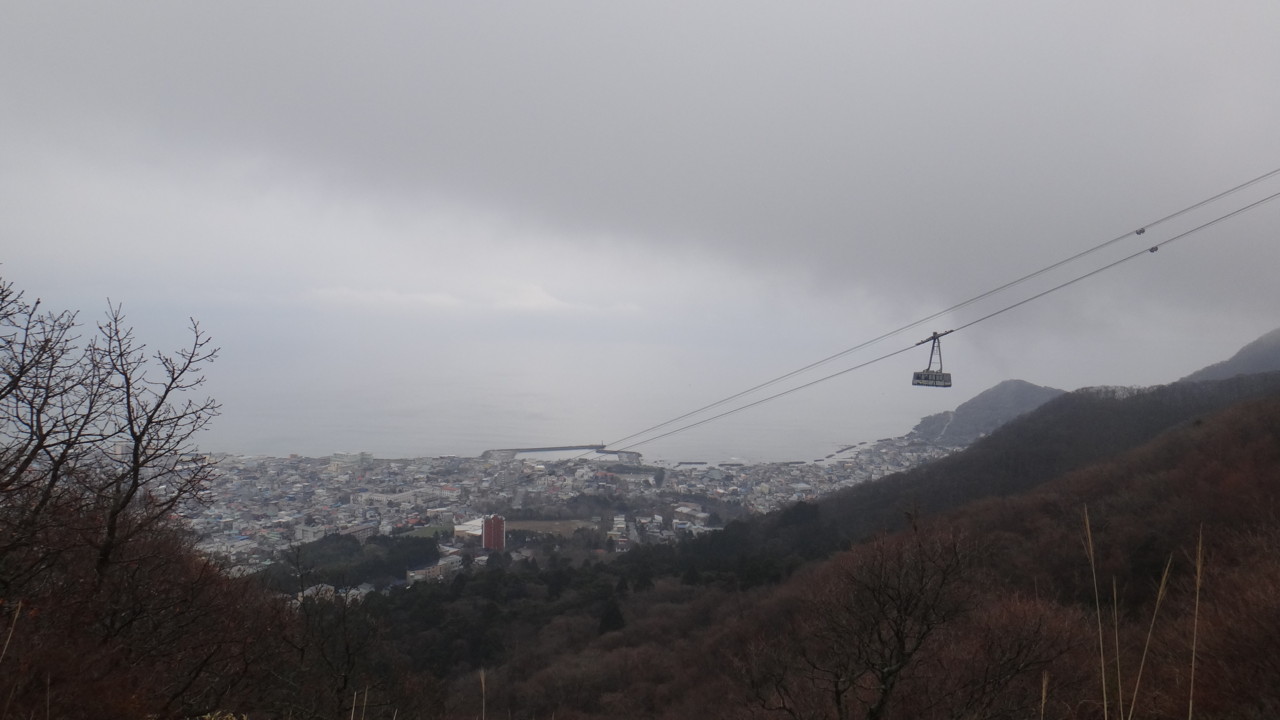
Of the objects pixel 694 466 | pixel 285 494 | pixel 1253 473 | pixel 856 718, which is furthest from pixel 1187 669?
pixel 694 466

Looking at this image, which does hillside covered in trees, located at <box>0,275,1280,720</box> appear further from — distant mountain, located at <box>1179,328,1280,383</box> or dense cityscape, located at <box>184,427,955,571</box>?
distant mountain, located at <box>1179,328,1280,383</box>

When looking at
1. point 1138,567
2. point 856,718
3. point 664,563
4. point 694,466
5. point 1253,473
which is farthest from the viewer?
point 694,466

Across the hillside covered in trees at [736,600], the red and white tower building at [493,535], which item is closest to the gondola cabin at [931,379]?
the hillside covered in trees at [736,600]

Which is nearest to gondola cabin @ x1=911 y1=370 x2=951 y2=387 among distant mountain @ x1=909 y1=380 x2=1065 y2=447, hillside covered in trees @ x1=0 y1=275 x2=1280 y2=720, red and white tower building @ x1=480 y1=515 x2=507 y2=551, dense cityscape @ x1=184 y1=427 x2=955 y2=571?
hillside covered in trees @ x1=0 y1=275 x2=1280 y2=720

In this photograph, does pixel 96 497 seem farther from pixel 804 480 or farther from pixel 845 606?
pixel 804 480

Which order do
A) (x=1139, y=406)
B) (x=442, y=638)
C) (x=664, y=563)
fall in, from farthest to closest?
(x=1139, y=406)
(x=664, y=563)
(x=442, y=638)

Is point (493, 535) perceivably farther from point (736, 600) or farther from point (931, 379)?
point (931, 379)

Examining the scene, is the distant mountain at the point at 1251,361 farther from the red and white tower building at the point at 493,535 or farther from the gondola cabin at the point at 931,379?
the gondola cabin at the point at 931,379
